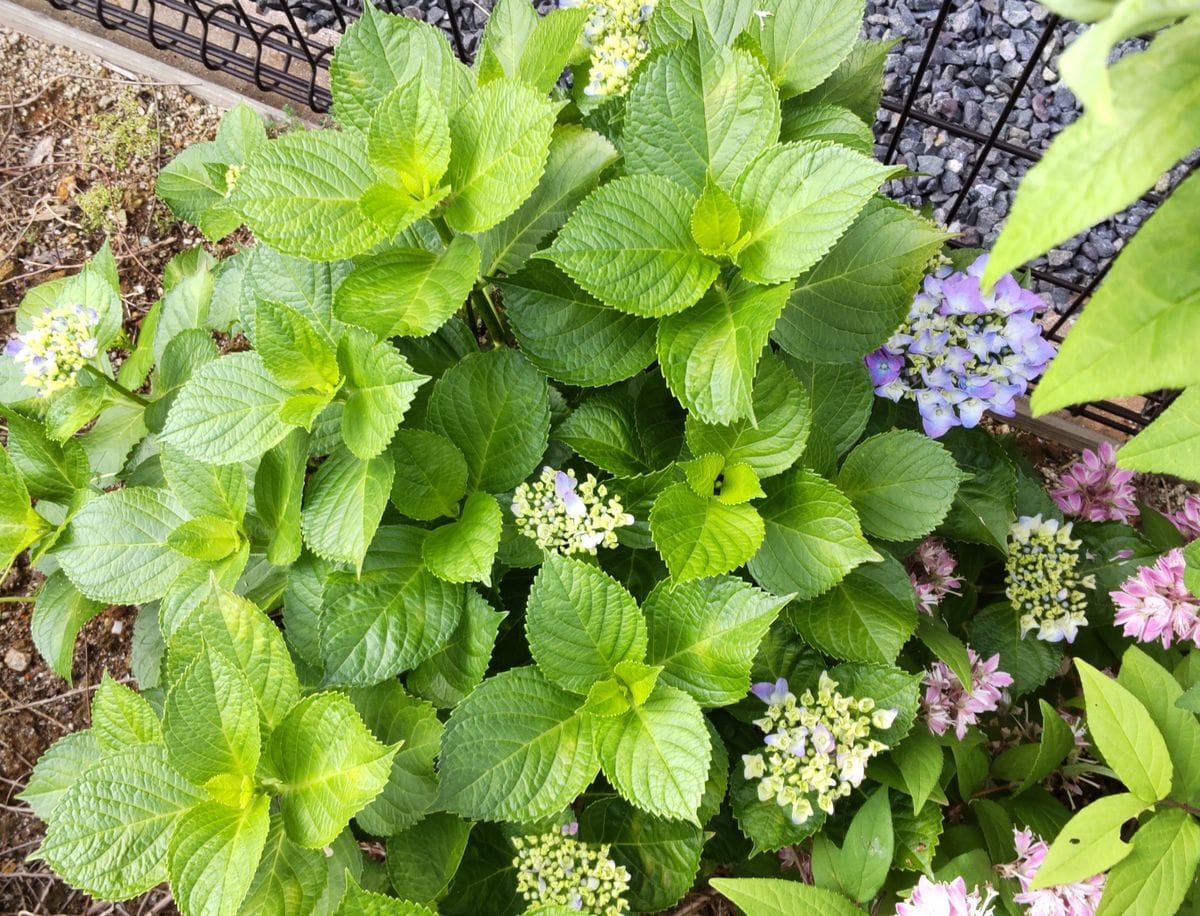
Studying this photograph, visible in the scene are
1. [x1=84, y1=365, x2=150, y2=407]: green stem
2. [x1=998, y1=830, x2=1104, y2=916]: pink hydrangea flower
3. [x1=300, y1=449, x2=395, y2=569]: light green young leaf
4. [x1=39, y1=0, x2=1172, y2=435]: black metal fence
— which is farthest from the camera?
[x1=39, y1=0, x2=1172, y2=435]: black metal fence

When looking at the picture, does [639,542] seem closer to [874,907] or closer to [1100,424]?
Result: [874,907]

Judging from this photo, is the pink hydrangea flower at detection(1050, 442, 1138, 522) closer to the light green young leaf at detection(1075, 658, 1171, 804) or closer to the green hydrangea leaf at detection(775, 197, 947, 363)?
the light green young leaf at detection(1075, 658, 1171, 804)

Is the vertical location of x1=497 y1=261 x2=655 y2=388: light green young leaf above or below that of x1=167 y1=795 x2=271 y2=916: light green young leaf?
above

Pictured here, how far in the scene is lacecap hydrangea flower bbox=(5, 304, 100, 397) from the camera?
58.4 inches

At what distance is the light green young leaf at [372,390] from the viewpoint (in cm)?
114

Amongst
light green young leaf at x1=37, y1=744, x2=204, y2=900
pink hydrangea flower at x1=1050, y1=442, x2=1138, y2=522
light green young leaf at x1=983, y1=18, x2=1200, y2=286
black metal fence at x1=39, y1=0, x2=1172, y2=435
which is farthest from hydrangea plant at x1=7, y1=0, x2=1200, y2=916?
black metal fence at x1=39, y1=0, x2=1172, y2=435

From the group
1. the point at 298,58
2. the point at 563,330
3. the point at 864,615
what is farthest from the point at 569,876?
the point at 298,58

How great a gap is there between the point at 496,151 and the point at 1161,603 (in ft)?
4.25

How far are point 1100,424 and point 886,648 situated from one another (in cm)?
145

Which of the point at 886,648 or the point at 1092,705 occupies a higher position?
the point at 1092,705

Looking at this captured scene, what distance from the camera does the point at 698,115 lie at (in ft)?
4.07

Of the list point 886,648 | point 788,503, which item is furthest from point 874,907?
point 788,503

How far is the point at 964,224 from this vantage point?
2811 mm

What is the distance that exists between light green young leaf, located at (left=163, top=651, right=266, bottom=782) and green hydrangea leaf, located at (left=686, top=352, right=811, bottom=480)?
70 cm
